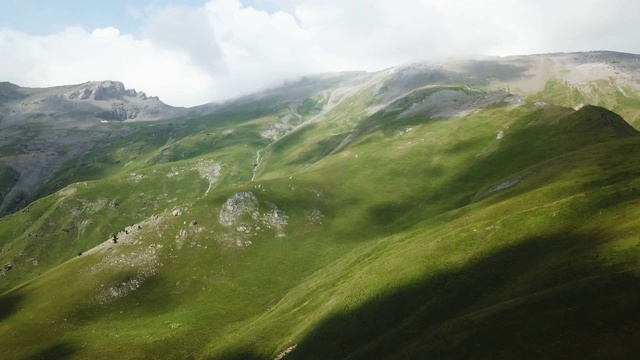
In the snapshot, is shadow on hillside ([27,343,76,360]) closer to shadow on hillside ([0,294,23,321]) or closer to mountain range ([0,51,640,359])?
mountain range ([0,51,640,359])

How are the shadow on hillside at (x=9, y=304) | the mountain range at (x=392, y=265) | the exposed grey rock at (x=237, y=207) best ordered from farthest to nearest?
the exposed grey rock at (x=237, y=207)
the shadow on hillside at (x=9, y=304)
the mountain range at (x=392, y=265)

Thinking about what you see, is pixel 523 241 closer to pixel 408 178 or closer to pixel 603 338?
pixel 603 338

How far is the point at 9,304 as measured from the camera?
106375 mm

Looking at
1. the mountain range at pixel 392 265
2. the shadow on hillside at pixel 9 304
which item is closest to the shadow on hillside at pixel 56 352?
the mountain range at pixel 392 265

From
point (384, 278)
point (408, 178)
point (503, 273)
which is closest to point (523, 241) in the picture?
point (503, 273)

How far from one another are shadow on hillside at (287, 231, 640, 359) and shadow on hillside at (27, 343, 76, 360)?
51445 mm

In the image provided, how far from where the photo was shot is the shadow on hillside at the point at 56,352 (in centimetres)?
8306

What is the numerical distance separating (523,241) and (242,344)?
1860 inches

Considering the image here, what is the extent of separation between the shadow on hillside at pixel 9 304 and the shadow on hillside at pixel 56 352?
23378 mm

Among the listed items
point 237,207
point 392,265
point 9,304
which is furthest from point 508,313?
point 9,304

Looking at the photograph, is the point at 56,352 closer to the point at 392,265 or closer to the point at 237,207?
the point at 237,207

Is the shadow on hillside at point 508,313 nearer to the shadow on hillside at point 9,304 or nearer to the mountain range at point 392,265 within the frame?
the mountain range at point 392,265

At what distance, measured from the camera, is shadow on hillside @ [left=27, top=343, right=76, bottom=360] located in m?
83.1

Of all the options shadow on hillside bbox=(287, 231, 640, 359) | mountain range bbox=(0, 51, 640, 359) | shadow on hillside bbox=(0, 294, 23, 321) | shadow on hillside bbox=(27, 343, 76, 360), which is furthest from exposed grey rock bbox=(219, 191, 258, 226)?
shadow on hillside bbox=(287, 231, 640, 359)
